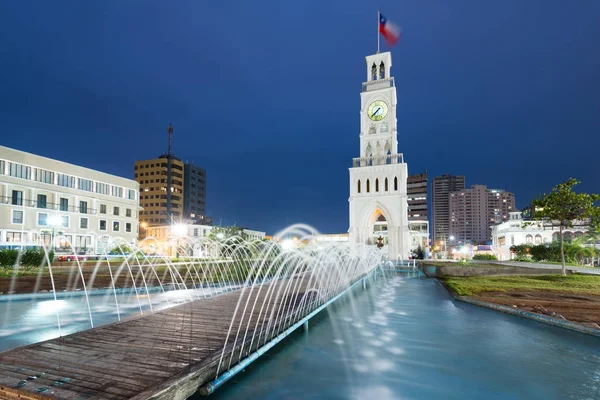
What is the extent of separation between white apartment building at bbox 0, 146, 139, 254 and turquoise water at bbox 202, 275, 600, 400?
129 feet

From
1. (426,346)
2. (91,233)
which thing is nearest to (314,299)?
(426,346)

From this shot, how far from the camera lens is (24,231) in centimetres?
4497

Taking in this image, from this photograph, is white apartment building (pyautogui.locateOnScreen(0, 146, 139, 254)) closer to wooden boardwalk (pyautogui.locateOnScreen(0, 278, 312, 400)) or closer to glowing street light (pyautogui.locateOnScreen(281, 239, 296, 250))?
glowing street light (pyautogui.locateOnScreen(281, 239, 296, 250))

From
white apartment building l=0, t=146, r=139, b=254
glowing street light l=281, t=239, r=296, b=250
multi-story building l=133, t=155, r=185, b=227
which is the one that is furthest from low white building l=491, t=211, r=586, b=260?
multi-story building l=133, t=155, r=185, b=227

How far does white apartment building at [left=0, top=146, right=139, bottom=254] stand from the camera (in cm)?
4462

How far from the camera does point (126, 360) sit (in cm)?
621

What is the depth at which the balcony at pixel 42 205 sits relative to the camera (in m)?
44.6

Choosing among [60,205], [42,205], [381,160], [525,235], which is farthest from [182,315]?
[525,235]

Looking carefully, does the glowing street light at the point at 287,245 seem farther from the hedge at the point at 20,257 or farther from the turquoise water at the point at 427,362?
the turquoise water at the point at 427,362

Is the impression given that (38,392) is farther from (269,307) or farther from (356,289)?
(356,289)

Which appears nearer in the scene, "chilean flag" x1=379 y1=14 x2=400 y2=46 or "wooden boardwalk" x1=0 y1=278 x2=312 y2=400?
"wooden boardwalk" x1=0 y1=278 x2=312 y2=400

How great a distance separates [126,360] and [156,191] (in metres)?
117

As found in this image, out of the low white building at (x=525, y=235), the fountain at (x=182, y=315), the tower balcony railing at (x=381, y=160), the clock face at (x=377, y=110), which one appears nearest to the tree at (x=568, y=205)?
the fountain at (x=182, y=315)

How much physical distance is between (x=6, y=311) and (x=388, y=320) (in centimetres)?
1463
